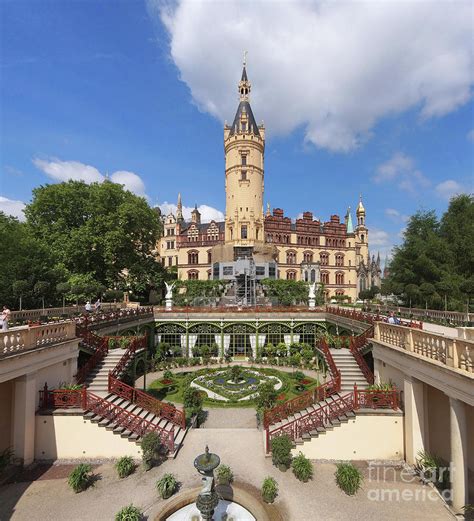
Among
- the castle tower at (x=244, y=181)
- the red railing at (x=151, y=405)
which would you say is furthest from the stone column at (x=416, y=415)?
the castle tower at (x=244, y=181)

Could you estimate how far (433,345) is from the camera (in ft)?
Result: 29.7

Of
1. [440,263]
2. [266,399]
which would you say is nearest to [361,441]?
[266,399]

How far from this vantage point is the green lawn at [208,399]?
1738 centimetres

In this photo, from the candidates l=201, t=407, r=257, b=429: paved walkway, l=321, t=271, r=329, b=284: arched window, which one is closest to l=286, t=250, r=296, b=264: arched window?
l=321, t=271, r=329, b=284: arched window

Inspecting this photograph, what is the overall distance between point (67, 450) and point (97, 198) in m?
26.4

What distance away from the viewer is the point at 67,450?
36.3 feet

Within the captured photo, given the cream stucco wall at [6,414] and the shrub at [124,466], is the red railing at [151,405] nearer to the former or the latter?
the shrub at [124,466]

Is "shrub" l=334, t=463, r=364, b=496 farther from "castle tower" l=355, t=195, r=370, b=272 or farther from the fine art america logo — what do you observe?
"castle tower" l=355, t=195, r=370, b=272

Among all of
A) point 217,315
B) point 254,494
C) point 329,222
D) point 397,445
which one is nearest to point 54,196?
Result: point 217,315

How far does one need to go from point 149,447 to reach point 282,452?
4.79 meters

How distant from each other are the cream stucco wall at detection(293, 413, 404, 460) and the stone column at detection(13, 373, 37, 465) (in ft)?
32.4

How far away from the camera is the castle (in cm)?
5603

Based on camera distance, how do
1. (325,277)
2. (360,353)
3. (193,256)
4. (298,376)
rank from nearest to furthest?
(360,353)
(298,376)
(193,256)
(325,277)

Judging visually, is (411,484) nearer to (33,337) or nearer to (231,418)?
(231,418)
